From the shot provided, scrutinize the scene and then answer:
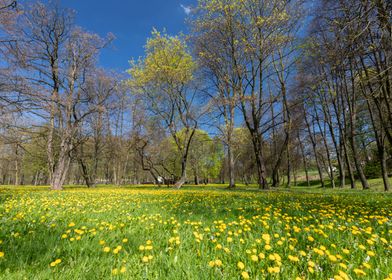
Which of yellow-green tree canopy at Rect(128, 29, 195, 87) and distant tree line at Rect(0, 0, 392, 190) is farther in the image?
yellow-green tree canopy at Rect(128, 29, 195, 87)

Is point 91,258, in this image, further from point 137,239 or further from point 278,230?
point 278,230

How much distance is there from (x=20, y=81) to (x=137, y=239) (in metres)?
9.97

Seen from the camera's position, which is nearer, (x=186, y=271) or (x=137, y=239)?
(x=186, y=271)

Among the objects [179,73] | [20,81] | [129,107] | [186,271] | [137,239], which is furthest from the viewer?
[129,107]

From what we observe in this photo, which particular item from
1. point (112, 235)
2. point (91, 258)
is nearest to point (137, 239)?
point (112, 235)

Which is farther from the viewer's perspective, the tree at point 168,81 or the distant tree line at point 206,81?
the tree at point 168,81

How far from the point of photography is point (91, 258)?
2396 mm

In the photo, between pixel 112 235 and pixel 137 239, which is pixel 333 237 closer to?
pixel 137 239

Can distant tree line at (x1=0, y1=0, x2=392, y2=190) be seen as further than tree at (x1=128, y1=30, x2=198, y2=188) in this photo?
No

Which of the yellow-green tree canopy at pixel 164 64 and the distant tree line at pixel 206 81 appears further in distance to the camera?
the yellow-green tree canopy at pixel 164 64

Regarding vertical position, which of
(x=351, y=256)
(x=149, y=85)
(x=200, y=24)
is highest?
(x=200, y=24)

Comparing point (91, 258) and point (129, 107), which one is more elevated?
point (129, 107)

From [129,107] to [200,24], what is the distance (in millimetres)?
17656

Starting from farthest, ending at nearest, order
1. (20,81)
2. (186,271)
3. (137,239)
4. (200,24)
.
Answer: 1. (200,24)
2. (20,81)
3. (137,239)
4. (186,271)
